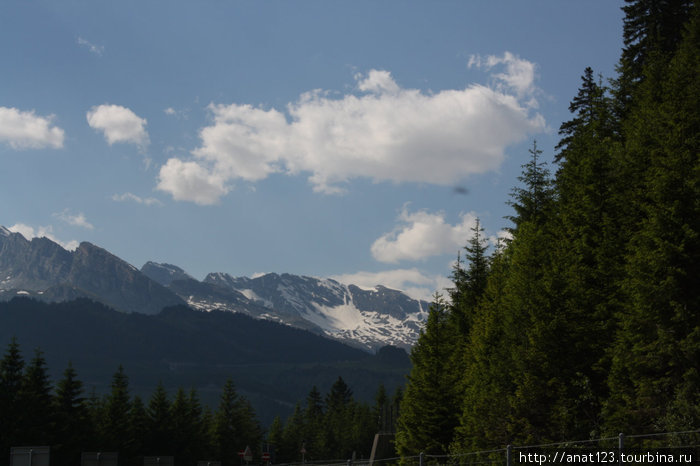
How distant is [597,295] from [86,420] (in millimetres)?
62715

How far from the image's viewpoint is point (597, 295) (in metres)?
34.6

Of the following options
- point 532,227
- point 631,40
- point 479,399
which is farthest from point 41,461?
point 631,40

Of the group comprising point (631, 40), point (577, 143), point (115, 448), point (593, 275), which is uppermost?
point (631, 40)

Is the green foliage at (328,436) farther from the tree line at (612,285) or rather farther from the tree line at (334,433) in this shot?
the tree line at (612,285)

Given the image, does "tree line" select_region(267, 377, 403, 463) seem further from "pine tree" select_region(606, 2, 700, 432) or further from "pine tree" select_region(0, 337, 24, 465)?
"pine tree" select_region(606, 2, 700, 432)

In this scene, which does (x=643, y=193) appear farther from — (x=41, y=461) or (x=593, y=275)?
(x=41, y=461)

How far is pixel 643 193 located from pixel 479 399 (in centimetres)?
1542

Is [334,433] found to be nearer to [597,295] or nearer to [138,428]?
[138,428]

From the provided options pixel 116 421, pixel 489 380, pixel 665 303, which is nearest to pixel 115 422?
pixel 116 421

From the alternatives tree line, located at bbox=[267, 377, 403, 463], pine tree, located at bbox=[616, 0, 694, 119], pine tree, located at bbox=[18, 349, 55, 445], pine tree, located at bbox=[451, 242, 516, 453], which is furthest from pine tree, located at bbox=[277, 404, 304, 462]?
pine tree, located at bbox=[616, 0, 694, 119]

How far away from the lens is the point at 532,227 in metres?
42.4

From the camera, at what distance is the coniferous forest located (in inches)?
1137

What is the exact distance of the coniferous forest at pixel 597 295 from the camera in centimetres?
2889

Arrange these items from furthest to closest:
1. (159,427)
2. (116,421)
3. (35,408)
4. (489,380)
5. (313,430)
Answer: (313,430) < (159,427) < (116,421) < (35,408) < (489,380)
